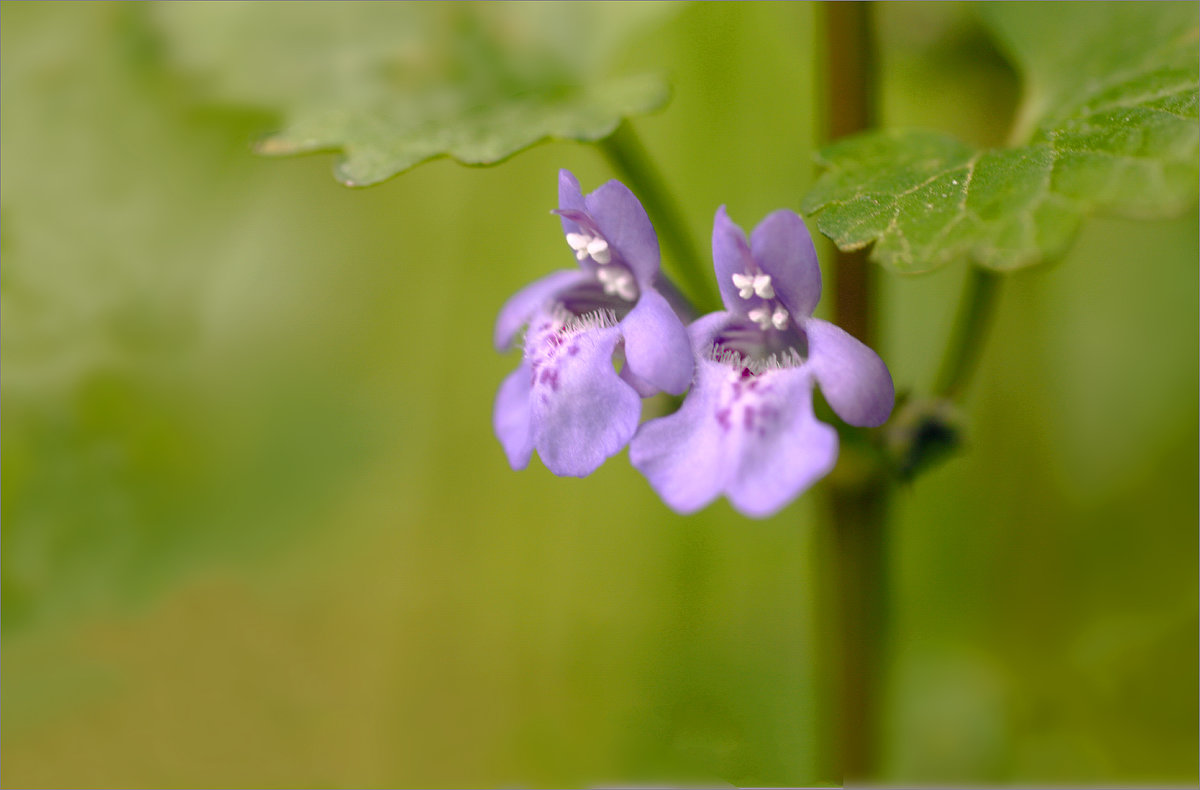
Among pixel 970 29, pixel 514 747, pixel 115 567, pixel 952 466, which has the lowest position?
pixel 514 747

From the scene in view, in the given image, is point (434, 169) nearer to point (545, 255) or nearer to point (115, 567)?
point (545, 255)

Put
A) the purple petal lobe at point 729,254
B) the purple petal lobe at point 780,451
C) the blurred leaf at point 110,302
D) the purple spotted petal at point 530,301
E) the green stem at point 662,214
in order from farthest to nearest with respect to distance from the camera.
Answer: the blurred leaf at point 110,302 < the green stem at point 662,214 < the purple spotted petal at point 530,301 < the purple petal lobe at point 729,254 < the purple petal lobe at point 780,451

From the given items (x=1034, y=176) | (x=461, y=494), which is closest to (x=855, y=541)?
(x=1034, y=176)

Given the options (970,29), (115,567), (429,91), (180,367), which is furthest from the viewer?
(180,367)

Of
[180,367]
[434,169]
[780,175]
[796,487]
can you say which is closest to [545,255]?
[434,169]

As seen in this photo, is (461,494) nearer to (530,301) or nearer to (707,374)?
(530,301)

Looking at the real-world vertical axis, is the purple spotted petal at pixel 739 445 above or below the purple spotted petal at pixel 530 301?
below

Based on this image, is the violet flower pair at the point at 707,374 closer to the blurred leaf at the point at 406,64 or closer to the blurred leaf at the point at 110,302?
the blurred leaf at the point at 406,64

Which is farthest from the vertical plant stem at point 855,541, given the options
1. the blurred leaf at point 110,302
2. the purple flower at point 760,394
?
the blurred leaf at point 110,302
